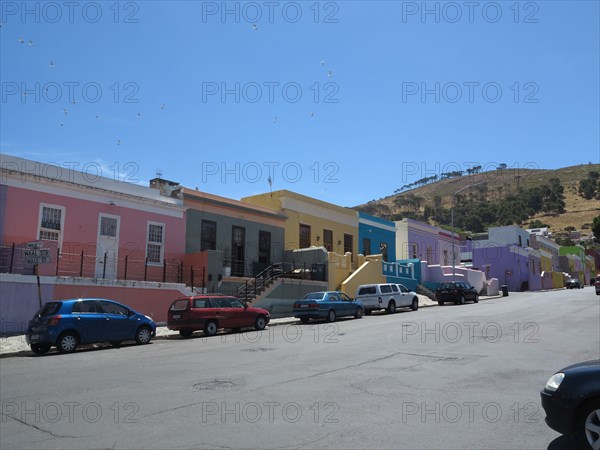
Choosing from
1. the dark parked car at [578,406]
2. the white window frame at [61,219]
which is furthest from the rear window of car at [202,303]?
the dark parked car at [578,406]

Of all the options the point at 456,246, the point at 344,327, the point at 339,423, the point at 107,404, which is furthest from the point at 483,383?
the point at 456,246

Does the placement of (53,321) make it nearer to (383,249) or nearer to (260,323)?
(260,323)

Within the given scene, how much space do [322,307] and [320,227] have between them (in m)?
12.3

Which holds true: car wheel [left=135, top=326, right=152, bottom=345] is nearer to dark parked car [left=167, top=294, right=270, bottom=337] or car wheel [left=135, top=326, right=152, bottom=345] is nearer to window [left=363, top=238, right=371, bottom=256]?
dark parked car [left=167, top=294, right=270, bottom=337]

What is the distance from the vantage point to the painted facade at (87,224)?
20.2m

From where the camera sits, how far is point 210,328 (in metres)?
19.8

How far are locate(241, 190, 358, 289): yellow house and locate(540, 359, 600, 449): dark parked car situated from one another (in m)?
26.7

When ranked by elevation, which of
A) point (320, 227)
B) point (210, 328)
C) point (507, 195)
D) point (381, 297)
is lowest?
point (210, 328)

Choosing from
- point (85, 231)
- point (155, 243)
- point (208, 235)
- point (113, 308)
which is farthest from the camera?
point (208, 235)

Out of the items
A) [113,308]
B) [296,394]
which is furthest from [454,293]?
[296,394]

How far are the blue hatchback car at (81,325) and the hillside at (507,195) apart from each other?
338 feet

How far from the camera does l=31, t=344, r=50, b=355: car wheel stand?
15.5m

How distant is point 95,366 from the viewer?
12.5 meters

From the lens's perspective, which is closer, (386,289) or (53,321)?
(53,321)
